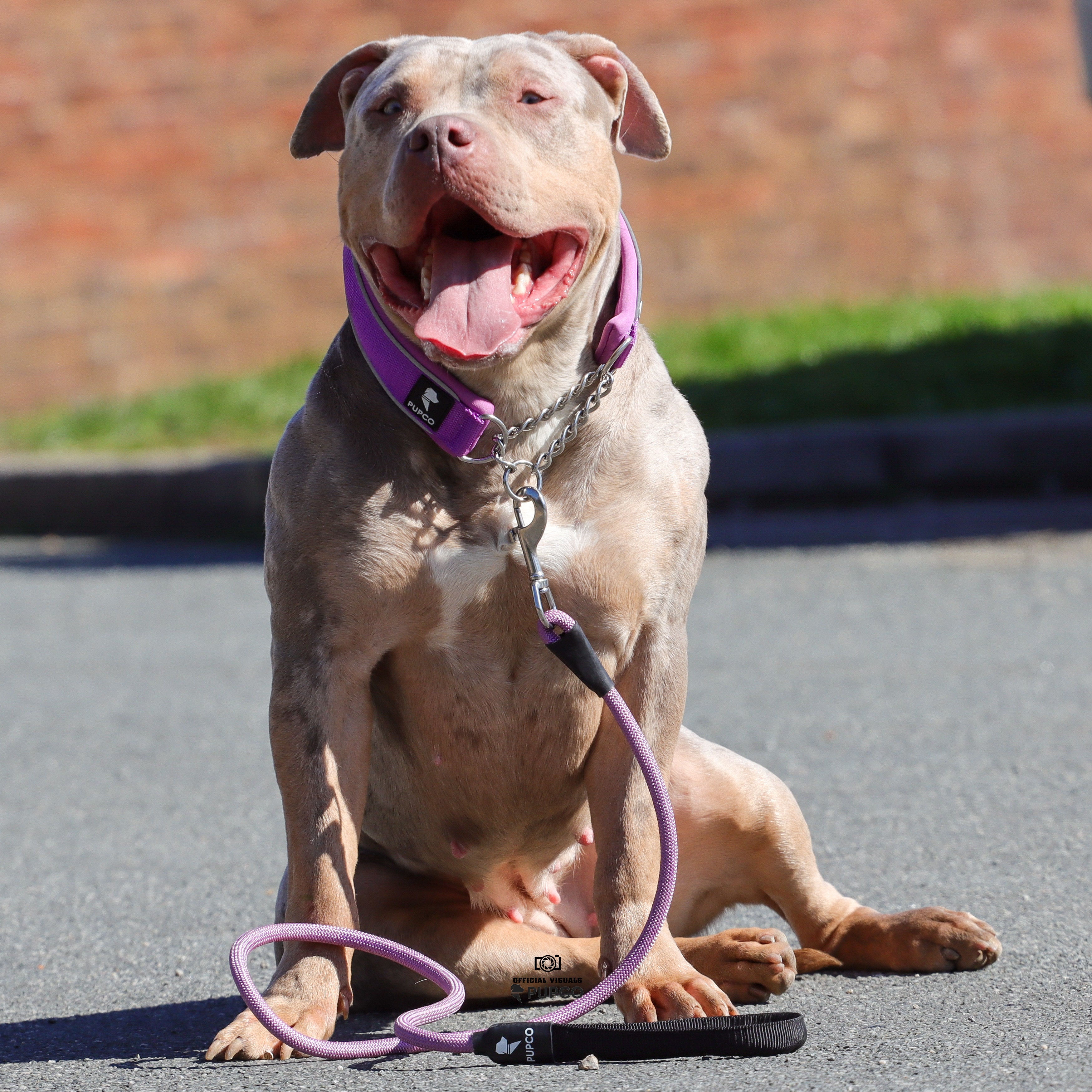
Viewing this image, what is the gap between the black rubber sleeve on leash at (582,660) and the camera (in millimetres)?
2555

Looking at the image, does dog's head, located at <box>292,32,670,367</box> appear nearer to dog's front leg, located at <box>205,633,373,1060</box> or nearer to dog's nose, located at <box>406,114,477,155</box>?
dog's nose, located at <box>406,114,477,155</box>

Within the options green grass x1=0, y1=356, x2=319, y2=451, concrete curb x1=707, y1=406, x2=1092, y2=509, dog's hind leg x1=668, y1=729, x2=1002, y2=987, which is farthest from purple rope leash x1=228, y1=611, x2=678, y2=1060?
green grass x1=0, y1=356, x2=319, y2=451

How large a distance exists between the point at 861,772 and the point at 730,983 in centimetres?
149

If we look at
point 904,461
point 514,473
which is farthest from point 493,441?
point 904,461

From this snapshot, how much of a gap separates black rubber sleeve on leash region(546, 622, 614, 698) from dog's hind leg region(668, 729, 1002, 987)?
457 mm

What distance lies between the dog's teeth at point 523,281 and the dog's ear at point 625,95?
0.43m

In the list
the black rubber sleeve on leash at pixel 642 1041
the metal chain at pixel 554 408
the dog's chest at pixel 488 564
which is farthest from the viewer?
the metal chain at pixel 554 408

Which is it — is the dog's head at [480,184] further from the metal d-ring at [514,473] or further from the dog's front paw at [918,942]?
the dog's front paw at [918,942]

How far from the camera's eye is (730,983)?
9.04ft

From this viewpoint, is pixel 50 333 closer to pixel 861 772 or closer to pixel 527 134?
pixel 861 772

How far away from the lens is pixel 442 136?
99.1 inches

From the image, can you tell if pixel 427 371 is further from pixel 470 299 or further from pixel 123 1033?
pixel 123 1033

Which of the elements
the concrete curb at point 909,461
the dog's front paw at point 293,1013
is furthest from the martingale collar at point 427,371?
the concrete curb at point 909,461

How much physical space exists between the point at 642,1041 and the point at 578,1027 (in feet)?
0.32
